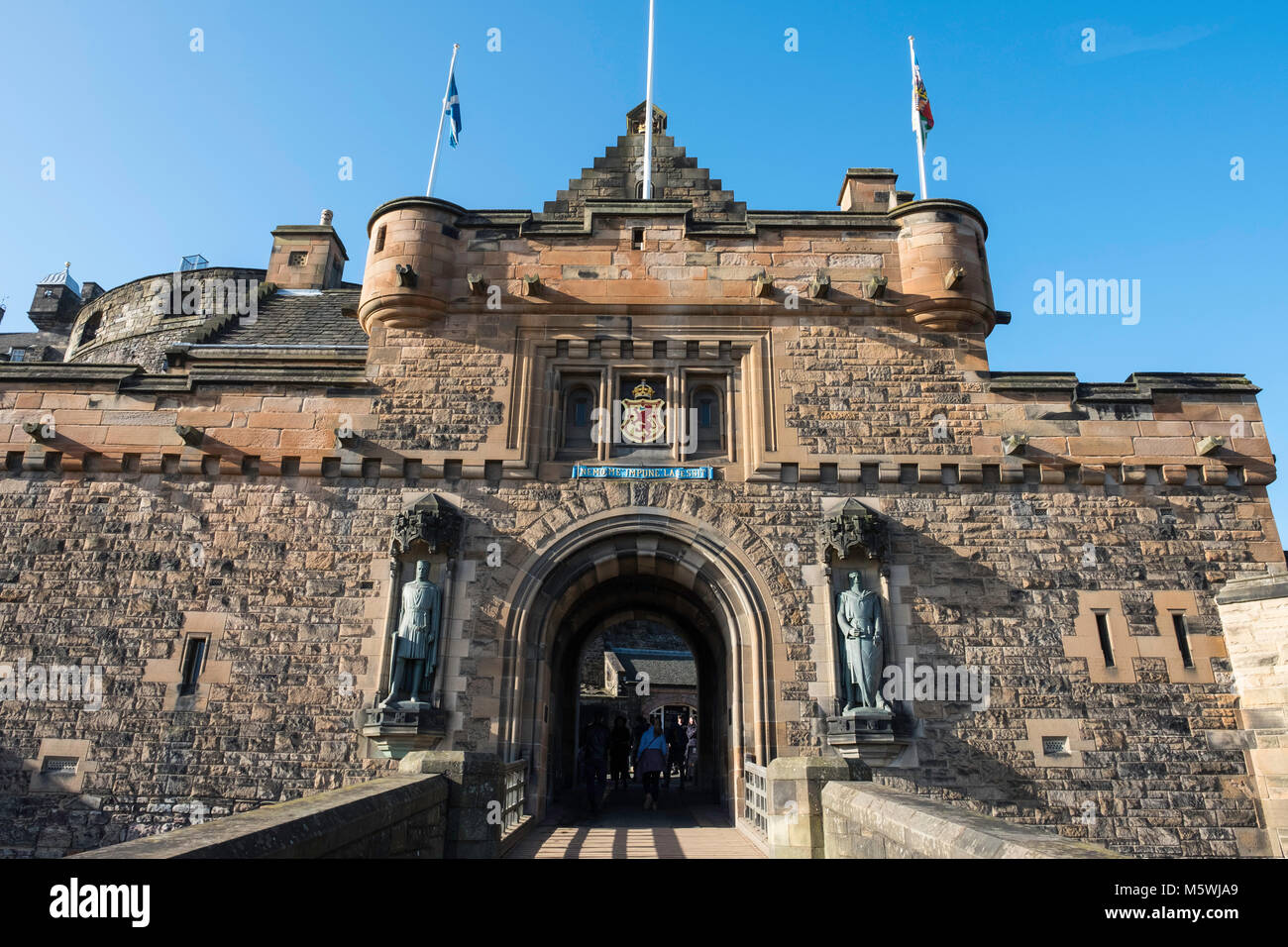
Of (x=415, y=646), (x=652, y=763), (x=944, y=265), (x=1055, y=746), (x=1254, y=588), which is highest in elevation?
(x=944, y=265)

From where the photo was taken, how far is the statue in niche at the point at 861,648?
34.0 feet

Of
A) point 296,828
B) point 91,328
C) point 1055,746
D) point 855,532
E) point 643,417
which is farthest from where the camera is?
point 91,328

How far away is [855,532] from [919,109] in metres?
8.25

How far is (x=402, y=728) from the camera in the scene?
33.5 feet

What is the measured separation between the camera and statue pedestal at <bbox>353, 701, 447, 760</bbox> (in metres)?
10.2

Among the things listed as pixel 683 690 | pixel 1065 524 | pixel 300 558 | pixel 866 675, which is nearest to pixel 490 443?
pixel 300 558

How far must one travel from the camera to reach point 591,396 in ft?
41.5

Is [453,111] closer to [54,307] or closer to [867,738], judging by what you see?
[867,738]

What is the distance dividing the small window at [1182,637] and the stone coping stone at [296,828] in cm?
A: 1005

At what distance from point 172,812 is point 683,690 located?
2405 centimetres

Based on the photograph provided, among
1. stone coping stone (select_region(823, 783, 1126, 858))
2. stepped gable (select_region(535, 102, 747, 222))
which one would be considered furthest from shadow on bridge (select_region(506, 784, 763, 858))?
stepped gable (select_region(535, 102, 747, 222))

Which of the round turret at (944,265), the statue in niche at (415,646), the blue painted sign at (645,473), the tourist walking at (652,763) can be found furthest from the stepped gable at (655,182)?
the tourist walking at (652,763)

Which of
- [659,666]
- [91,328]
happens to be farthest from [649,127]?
[659,666]
